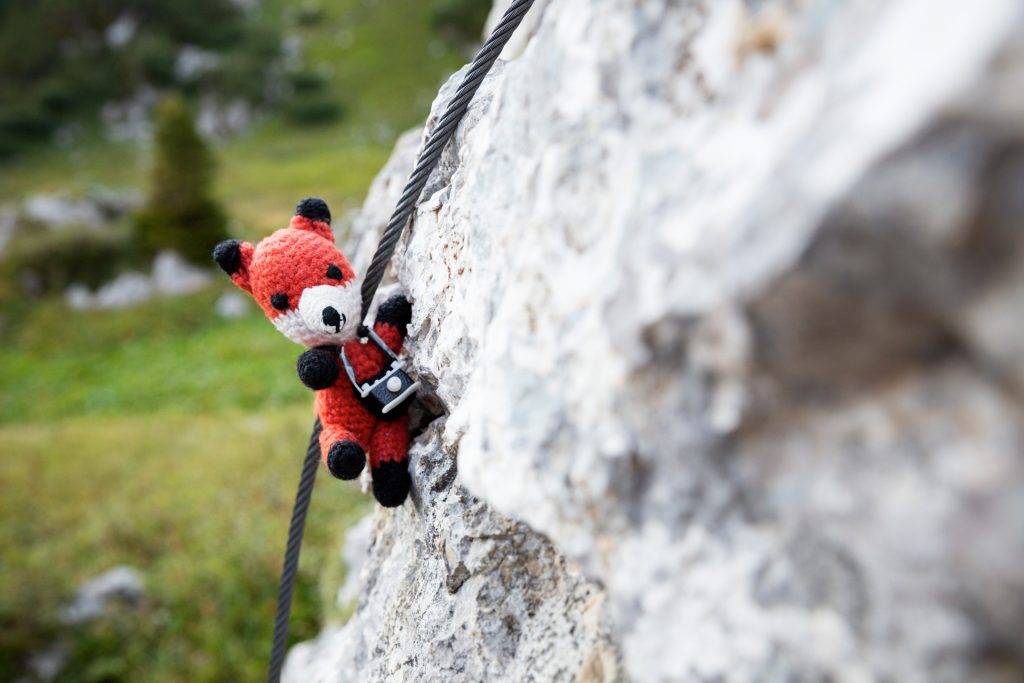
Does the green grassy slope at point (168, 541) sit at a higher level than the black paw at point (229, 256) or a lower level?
higher

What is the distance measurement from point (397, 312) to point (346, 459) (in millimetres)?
557

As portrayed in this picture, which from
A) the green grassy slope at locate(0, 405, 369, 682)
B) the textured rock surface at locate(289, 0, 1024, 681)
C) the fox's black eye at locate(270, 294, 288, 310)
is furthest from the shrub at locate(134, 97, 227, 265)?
the textured rock surface at locate(289, 0, 1024, 681)

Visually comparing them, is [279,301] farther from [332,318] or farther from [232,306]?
[232,306]

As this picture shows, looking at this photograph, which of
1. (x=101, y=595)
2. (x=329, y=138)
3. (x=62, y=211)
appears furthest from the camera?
(x=329, y=138)

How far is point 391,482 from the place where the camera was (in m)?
2.40

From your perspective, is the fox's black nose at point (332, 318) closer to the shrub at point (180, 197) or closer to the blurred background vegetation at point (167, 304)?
the blurred background vegetation at point (167, 304)

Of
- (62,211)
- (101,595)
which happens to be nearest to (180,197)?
(62,211)

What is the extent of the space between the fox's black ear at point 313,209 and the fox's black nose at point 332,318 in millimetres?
465

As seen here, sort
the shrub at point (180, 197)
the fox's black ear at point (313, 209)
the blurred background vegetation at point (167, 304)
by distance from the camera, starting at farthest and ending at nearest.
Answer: the shrub at point (180, 197)
the blurred background vegetation at point (167, 304)
the fox's black ear at point (313, 209)

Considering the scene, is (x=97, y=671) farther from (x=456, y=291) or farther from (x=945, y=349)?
(x=945, y=349)

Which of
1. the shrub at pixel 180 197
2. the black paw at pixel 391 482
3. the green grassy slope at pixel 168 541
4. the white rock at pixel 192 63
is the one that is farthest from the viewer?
the white rock at pixel 192 63

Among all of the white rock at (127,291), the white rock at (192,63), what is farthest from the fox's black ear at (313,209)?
the white rock at (192,63)

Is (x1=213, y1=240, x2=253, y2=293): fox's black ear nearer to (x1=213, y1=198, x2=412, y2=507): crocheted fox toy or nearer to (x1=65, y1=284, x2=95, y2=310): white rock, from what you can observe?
(x1=213, y1=198, x2=412, y2=507): crocheted fox toy

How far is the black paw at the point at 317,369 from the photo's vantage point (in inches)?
88.7
